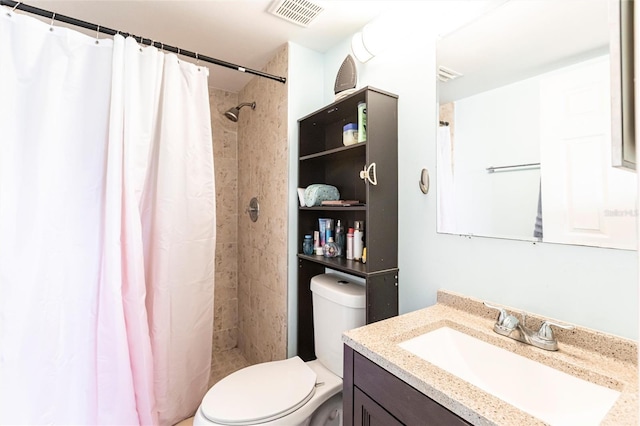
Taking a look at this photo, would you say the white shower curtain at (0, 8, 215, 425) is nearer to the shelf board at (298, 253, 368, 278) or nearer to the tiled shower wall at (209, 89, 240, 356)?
the shelf board at (298, 253, 368, 278)

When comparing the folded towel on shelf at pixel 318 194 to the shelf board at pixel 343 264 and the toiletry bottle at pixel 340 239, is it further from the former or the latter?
the shelf board at pixel 343 264

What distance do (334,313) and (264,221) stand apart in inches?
34.2

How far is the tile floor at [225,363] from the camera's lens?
2.11m

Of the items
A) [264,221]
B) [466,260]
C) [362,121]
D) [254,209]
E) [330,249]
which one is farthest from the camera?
[254,209]

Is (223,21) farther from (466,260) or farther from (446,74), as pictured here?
(466,260)

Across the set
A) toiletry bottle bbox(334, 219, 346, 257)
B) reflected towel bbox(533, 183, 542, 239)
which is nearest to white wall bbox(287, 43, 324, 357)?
toiletry bottle bbox(334, 219, 346, 257)

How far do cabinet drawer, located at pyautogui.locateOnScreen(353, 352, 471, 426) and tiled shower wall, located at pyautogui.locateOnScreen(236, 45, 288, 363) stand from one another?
0.92m

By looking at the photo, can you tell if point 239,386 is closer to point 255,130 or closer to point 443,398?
point 443,398

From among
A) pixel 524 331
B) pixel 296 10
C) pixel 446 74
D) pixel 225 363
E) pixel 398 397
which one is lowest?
pixel 225 363

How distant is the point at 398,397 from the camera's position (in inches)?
28.7

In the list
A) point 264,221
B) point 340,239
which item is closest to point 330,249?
point 340,239

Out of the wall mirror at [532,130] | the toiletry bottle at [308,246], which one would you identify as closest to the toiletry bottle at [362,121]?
the wall mirror at [532,130]

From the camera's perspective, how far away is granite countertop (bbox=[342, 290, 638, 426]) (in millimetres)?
576

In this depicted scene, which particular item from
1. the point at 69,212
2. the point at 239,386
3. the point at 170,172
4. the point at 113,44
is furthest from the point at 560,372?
the point at 113,44
